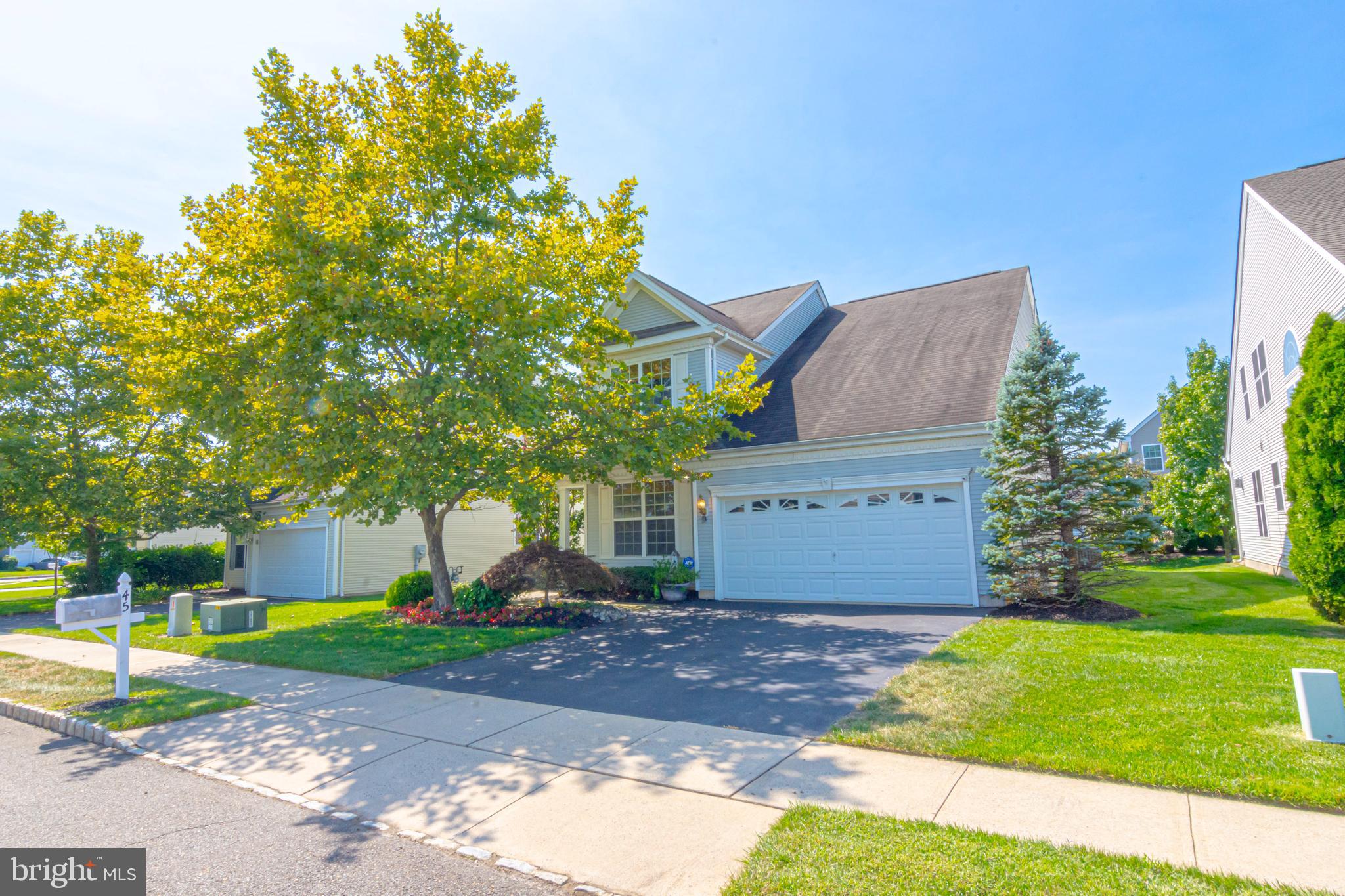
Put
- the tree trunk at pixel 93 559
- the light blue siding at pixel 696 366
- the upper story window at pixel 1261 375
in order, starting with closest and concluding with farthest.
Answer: the upper story window at pixel 1261 375, the light blue siding at pixel 696 366, the tree trunk at pixel 93 559

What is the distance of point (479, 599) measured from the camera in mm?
13367

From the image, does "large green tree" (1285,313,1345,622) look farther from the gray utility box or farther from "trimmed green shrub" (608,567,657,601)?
the gray utility box

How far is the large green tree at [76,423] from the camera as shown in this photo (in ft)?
59.4

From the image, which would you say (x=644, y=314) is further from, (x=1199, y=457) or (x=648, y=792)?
(x=1199, y=457)

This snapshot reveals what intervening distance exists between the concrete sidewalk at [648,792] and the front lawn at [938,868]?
153 millimetres

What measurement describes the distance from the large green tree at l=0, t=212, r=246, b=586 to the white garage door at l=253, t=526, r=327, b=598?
8.15 ft

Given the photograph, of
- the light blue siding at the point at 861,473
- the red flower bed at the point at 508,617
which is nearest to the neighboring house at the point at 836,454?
the light blue siding at the point at 861,473

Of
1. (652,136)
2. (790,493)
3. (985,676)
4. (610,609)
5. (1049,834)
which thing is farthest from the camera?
(790,493)

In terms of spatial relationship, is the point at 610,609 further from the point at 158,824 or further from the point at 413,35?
the point at 413,35

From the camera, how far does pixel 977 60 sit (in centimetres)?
982

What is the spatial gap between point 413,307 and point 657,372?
27.0 feet

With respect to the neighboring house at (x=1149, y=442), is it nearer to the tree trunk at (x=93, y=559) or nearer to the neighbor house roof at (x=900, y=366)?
the neighbor house roof at (x=900, y=366)

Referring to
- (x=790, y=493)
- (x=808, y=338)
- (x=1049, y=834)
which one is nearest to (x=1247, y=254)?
(x=808, y=338)

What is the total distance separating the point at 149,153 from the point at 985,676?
35.6 feet
